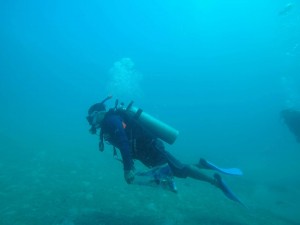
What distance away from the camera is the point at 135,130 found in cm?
589

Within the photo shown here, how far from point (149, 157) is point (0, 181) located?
7432 millimetres

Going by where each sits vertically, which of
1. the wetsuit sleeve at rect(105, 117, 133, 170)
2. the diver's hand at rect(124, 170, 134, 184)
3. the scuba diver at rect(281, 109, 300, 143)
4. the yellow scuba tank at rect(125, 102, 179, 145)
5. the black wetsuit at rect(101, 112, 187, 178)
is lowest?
the diver's hand at rect(124, 170, 134, 184)

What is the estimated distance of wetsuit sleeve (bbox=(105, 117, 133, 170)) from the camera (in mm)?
5109

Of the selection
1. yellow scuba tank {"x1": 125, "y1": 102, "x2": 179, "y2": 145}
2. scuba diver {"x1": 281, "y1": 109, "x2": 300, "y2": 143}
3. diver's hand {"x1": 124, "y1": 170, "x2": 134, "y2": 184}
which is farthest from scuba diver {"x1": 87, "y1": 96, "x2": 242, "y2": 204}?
scuba diver {"x1": 281, "y1": 109, "x2": 300, "y2": 143}

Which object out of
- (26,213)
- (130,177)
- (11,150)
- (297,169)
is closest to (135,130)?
(130,177)

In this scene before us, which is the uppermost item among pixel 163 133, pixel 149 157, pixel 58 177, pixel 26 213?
pixel 58 177

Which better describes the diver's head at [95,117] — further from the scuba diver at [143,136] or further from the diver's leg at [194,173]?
the diver's leg at [194,173]

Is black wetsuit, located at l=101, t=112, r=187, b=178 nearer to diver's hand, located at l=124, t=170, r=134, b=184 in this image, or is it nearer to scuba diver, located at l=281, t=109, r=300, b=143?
diver's hand, located at l=124, t=170, r=134, b=184

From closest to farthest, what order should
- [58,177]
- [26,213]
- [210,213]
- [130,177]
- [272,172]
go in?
[130,177], [26,213], [210,213], [58,177], [272,172]

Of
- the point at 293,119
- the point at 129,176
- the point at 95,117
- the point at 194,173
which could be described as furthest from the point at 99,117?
the point at 293,119

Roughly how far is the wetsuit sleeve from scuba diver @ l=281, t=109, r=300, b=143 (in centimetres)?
1418

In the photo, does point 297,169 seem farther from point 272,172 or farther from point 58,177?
point 58,177

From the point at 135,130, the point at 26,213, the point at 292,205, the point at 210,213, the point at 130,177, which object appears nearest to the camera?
the point at 130,177

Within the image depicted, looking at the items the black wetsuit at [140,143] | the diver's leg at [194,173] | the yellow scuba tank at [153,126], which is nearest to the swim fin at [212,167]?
the diver's leg at [194,173]
